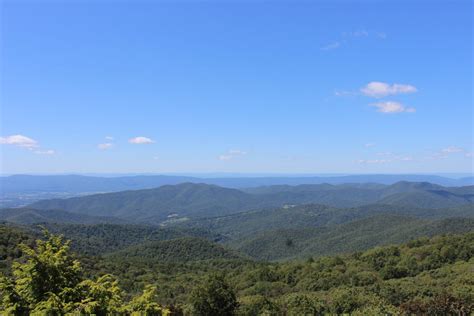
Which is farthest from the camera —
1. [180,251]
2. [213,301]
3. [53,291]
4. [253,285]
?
[180,251]

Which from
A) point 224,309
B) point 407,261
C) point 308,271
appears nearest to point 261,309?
point 224,309

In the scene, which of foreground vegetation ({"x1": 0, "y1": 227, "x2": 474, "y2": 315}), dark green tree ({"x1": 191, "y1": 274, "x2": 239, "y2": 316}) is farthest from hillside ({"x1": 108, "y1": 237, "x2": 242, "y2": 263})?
dark green tree ({"x1": 191, "y1": 274, "x2": 239, "y2": 316})

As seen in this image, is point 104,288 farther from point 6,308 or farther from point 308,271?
point 308,271

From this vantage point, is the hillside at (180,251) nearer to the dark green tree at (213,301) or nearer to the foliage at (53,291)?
the dark green tree at (213,301)

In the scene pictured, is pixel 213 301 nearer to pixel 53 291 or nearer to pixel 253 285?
pixel 53 291

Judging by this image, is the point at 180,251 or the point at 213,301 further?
the point at 180,251

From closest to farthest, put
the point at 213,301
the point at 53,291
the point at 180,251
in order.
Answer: the point at 53,291 → the point at 213,301 → the point at 180,251

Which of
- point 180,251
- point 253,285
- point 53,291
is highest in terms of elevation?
point 53,291

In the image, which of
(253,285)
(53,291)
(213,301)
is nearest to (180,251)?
(253,285)

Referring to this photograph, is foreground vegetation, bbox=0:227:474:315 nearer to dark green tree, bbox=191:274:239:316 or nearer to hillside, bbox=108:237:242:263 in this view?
dark green tree, bbox=191:274:239:316
